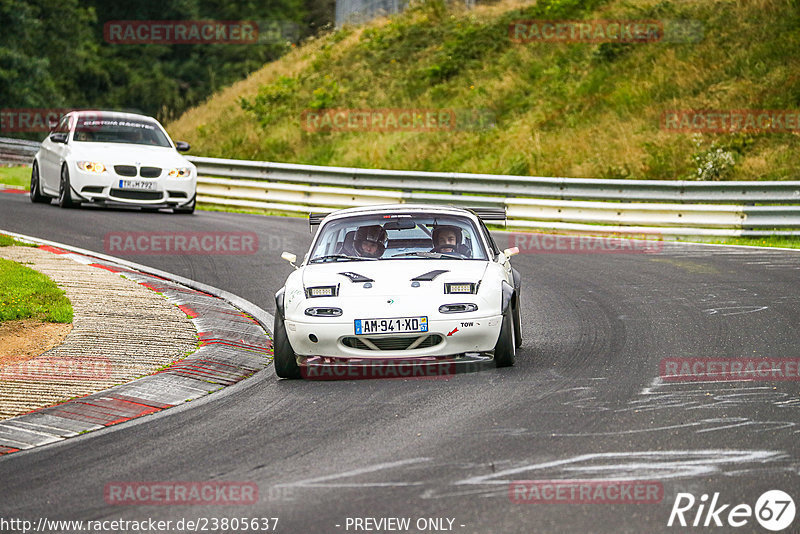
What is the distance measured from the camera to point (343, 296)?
8422 mm

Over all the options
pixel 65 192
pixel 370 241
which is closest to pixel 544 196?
pixel 65 192

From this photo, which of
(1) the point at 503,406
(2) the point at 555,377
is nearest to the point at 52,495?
(1) the point at 503,406

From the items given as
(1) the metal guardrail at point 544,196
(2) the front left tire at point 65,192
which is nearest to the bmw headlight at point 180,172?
(2) the front left tire at point 65,192

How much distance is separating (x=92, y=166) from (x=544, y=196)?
8.11 metres

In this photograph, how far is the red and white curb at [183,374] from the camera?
7.02m

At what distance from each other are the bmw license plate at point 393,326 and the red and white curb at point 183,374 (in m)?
1.16

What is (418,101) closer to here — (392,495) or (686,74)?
(686,74)

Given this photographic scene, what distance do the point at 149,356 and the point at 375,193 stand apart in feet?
43.7

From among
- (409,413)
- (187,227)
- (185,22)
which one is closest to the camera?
(409,413)

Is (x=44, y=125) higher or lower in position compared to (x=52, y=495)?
higher

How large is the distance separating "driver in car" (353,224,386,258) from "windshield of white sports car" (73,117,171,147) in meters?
11.5

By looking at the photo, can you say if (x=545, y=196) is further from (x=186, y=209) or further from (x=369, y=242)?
(x=369, y=242)

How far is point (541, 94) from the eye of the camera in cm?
2898

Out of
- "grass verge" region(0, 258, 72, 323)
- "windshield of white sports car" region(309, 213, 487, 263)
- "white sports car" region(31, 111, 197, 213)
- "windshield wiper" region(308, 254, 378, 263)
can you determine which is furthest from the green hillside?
"windshield wiper" region(308, 254, 378, 263)
